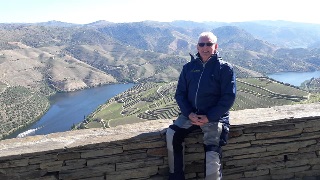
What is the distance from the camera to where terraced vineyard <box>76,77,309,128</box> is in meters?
112

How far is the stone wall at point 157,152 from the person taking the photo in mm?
4770

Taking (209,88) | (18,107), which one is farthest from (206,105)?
(18,107)

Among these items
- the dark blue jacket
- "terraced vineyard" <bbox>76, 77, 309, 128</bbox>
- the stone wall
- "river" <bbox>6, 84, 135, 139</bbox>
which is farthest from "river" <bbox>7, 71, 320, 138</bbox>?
the dark blue jacket

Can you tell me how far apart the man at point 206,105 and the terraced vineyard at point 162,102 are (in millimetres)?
95678

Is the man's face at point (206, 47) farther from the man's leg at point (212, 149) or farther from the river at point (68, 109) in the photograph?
the river at point (68, 109)

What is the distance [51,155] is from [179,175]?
1.91 m

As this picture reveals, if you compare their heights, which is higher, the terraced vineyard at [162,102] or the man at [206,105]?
the man at [206,105]

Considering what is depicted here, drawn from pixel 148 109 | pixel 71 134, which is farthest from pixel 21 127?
pixel 71 134

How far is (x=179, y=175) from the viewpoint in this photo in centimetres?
492

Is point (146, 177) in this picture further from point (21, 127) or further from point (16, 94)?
point (16, 94)

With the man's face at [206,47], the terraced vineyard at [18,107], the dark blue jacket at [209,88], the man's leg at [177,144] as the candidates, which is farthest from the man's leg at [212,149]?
the terraced vineyard at [18,107]

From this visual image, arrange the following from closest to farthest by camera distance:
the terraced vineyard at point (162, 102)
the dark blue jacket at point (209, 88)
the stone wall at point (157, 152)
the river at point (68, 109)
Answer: the dark blue jacket at point (209, 88), the stone wall at point (157, 152), the terraced vineyard at point (162, 102), the river at point (68, 109)

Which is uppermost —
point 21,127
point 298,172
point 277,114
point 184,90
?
point 184,90

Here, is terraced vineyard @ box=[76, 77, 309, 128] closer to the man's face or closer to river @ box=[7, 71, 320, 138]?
river @ box=[7, 71, 320, 138]
